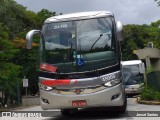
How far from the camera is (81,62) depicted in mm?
12680

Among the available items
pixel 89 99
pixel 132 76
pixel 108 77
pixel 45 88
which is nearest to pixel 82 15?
pixel 108 77

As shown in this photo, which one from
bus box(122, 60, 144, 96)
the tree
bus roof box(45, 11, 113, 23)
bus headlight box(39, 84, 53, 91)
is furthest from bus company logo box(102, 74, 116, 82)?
the tree

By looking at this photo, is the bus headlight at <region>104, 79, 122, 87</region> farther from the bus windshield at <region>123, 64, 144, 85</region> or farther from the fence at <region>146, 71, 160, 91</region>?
the bus windshield at <region>123, 64, 144, 85</region>

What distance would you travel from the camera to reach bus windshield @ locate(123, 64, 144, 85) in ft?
103

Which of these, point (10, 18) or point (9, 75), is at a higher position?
point (10, 18)

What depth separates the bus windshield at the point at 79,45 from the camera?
41.7 ft

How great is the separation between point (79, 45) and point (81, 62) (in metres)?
0.61

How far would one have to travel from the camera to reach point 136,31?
68375 millimetres

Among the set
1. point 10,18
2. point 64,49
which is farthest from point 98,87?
point 10,18

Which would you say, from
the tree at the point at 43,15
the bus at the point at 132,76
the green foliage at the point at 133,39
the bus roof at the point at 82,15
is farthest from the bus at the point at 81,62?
the green foliage at the point at 133,39

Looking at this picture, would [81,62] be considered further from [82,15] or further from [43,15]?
[43,15]

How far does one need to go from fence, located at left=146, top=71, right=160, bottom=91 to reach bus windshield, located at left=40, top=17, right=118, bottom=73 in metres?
9.71

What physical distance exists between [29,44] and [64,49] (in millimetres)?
1225

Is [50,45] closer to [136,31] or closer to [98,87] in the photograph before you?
[98,87]
